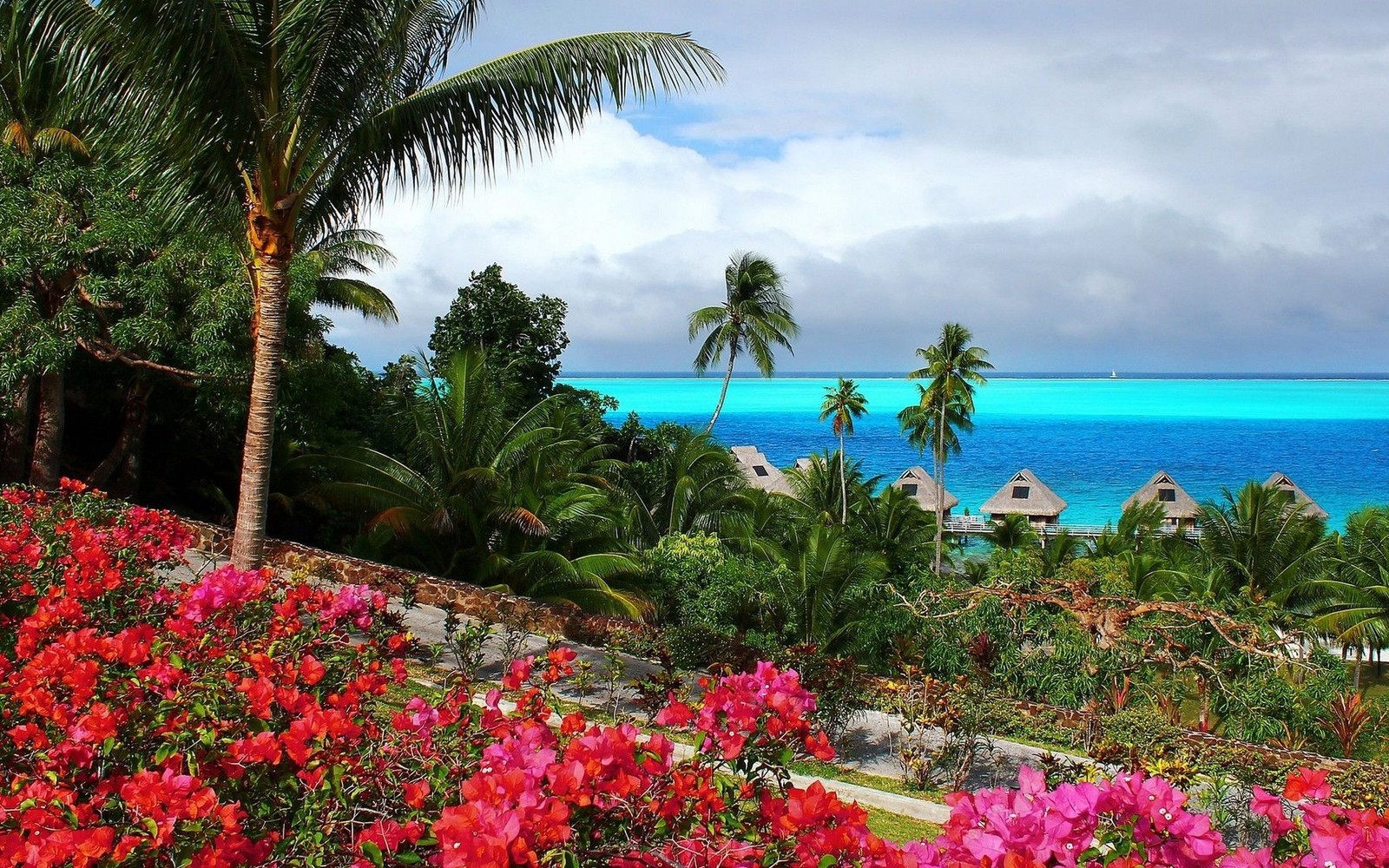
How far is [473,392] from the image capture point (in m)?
15.6

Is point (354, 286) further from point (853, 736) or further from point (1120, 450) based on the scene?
point (1120, 450)

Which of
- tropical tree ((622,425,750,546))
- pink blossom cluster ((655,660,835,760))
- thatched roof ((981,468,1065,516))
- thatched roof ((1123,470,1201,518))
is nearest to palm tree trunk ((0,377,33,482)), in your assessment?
tropical tree ((622,425,750,546))

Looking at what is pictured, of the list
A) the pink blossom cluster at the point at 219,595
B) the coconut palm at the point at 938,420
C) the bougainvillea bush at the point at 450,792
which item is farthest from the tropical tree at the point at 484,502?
the coconut palm at the point at 938,420

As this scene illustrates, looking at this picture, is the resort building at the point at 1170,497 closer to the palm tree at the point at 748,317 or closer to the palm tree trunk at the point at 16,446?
the palm tree at the point at 748,317

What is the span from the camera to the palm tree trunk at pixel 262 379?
7391 millimetres

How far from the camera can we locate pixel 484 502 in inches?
598

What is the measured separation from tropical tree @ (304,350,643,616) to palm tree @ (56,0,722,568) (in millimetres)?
6781

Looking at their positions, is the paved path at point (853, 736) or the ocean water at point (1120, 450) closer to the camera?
the paved path at point (853, 736)

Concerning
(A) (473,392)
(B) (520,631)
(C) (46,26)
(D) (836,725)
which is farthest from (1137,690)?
(C) (46,26)

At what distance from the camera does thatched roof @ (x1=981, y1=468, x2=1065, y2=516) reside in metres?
44.9

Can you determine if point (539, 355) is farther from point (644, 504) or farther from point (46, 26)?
point (46, 26)

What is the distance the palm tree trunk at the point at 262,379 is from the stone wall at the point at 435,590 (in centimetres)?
225

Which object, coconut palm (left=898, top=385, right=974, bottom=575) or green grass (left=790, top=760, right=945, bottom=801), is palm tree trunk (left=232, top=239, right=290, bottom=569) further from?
coconut palm (left=898, top=385, right=974, bottom=575)

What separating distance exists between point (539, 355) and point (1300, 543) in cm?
1933
